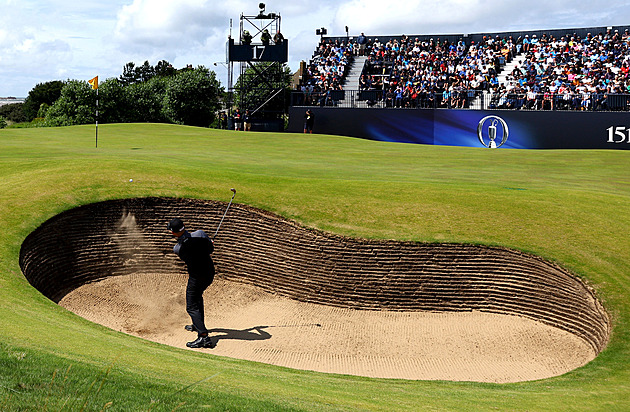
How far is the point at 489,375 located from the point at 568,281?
365 cm

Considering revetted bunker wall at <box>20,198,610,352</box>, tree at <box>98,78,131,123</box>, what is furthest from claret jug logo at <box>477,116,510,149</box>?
tree at <box>98,78,131,123</box>

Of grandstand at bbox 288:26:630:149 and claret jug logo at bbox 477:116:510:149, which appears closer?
grandstand at bbox 288:26:630:149

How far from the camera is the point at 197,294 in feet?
42.4

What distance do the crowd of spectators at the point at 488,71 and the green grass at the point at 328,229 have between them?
8.06 meters

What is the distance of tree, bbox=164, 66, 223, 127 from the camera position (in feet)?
229

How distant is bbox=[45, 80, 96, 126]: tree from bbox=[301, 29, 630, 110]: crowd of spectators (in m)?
29.4

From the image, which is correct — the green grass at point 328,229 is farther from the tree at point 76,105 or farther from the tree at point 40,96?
the tree at point 40,96

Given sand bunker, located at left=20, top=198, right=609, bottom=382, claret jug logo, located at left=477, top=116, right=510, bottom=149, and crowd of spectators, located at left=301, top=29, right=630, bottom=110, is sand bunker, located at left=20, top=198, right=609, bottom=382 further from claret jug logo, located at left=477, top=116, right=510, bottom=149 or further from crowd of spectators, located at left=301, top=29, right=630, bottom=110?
claret jug logo, located at left=477, top=116, right=510, bottom=149

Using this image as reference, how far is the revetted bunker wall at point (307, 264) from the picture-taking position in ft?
48.2

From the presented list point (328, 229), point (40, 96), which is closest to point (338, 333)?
point (328, 229)

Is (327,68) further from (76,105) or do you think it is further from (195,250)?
(195,250)

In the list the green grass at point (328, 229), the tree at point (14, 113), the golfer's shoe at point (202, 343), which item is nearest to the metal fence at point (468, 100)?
the green grass at point (328, 229)

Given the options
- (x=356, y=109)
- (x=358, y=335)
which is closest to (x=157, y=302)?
(x=358, y=335)

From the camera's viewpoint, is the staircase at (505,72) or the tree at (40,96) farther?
the tree at (40,96)
